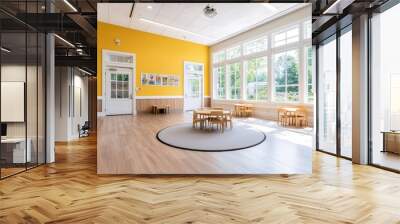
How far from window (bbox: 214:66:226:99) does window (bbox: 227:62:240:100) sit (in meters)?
0.08

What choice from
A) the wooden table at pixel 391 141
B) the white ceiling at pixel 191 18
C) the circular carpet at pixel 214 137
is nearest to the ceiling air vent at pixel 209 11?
the white ceiling at pixel 191 18

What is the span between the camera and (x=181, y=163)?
3537 millimetres

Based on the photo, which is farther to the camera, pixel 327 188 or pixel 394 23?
pixel 394 23

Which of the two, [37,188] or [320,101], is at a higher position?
[320,101]

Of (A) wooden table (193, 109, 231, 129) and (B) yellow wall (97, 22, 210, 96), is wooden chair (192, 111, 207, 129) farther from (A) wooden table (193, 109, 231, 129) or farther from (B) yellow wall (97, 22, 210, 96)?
(B) yellow wall (97, 22, 210, 96)

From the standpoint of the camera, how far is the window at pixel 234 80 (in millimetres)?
3402

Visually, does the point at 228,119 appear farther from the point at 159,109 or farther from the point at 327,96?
the point at 327,96

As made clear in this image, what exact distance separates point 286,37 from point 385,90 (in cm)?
210

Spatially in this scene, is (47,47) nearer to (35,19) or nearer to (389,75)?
(35,19)

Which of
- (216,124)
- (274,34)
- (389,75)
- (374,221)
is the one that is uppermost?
(274,34)

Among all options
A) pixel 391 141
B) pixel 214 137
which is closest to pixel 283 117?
pixel 214 137

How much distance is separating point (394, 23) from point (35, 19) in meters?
5.34

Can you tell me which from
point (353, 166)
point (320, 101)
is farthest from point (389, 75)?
point (353, 166)

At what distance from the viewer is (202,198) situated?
3.04 m
